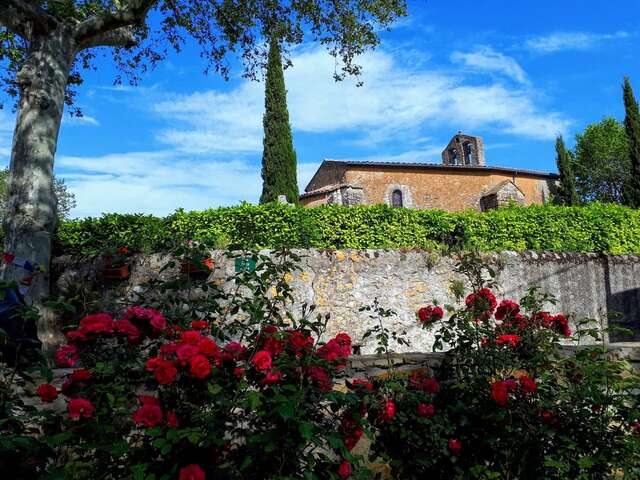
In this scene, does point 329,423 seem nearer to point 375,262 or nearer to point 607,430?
point 607,430

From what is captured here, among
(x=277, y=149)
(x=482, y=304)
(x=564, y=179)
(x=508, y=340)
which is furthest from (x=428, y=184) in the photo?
(x=508, y=340)

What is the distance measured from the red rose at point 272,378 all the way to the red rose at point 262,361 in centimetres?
3

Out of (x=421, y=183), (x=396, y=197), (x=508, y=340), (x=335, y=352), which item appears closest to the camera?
(x=335, y=352)

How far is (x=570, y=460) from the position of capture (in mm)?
2699

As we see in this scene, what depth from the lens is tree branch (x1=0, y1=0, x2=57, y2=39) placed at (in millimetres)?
6930

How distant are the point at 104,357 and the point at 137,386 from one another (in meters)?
0.22

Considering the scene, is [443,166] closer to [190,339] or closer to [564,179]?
[564,179]

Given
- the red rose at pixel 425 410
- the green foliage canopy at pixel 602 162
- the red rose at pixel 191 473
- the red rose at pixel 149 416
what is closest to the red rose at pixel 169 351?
the red rose at pixel 149 416

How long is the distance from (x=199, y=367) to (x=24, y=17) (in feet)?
24.0

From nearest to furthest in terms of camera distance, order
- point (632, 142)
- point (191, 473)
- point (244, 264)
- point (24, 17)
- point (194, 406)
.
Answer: point (191, 473) < point (194, 406) < point (244, 264) < point (24, 17) < point (632, 142)

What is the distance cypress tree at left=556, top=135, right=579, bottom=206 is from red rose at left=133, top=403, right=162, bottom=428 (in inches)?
1231

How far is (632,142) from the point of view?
2619 cm

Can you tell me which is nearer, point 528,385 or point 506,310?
point 528,385

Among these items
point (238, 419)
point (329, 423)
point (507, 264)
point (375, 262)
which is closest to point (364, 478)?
point (329, 423)
